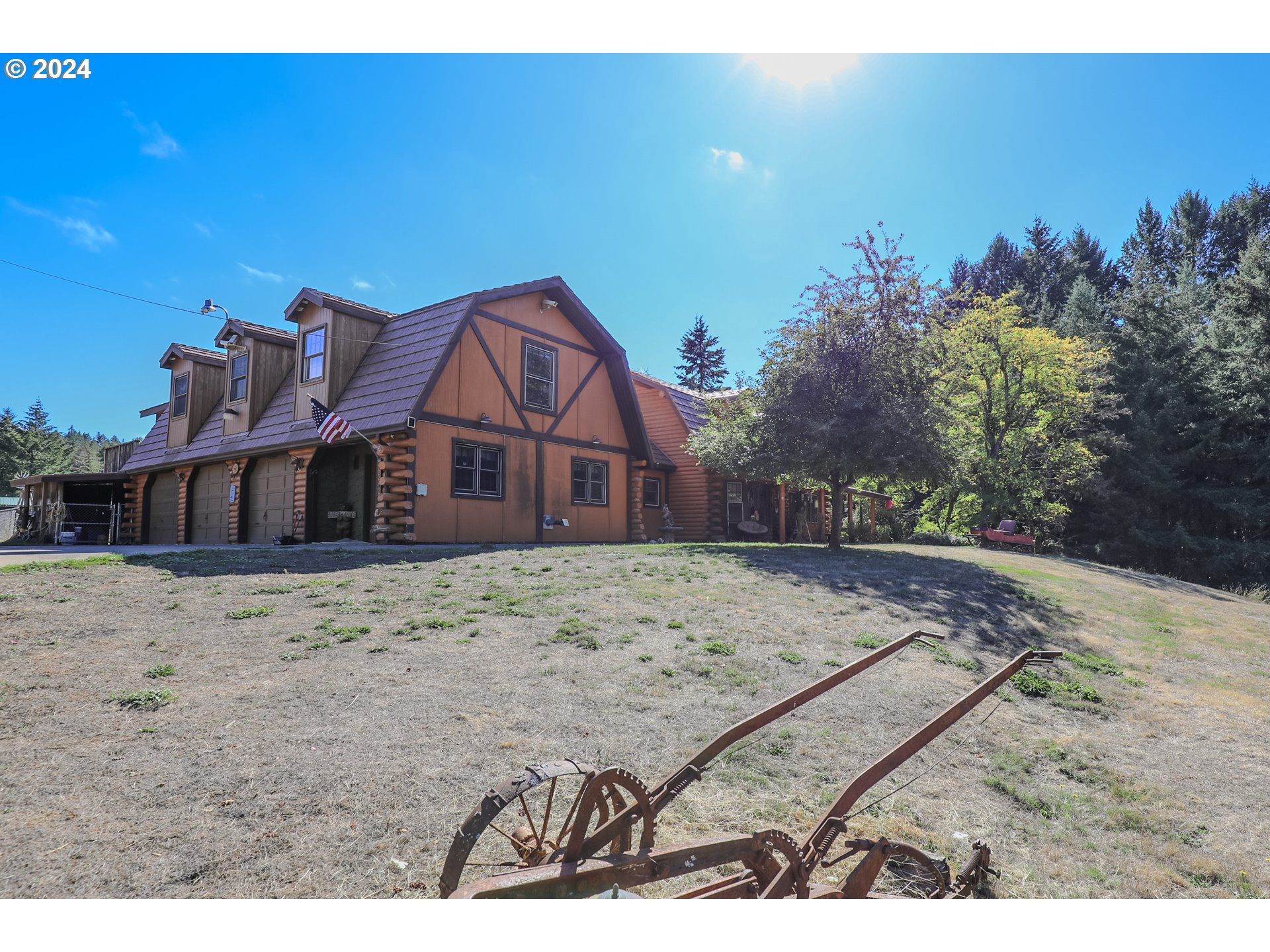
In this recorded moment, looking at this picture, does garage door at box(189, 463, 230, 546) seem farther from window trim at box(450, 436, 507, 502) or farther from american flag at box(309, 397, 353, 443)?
window trim at box(450, 436, 507, 502)

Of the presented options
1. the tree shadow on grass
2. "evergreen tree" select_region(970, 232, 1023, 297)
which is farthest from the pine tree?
the tree shadow on grass

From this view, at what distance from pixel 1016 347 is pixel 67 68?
28.3 meters

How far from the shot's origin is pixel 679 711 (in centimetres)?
514

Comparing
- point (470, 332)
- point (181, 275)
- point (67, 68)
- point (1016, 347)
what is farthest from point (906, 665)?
point (1016, 347)

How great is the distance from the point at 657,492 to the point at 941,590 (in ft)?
44.4

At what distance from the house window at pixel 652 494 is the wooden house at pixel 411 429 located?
7.19 feet

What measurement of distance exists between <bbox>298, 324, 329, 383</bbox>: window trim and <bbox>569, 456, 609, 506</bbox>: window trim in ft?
21.0

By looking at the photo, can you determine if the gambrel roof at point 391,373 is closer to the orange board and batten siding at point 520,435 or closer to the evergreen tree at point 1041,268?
the orange board and batten siding at point 520,435

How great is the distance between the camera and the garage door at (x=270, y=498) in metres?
16.0

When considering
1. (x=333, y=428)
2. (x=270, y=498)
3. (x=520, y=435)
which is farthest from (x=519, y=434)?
(x=270, y=498)

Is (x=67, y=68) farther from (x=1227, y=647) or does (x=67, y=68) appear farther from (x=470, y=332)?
(x=1227, y=647)

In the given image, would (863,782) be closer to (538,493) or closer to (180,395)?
(538,493)

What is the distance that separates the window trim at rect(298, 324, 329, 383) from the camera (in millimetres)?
15750

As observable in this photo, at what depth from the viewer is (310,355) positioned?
16156mm
